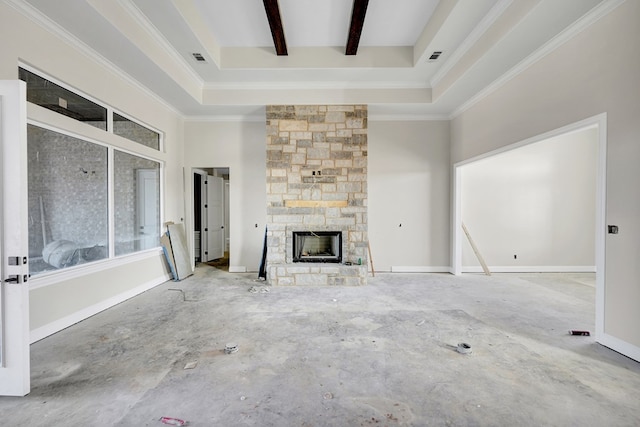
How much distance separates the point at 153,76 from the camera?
157 inches

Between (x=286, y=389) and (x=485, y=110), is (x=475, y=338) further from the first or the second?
(x=485, y=110)

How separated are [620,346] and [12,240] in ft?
16.7

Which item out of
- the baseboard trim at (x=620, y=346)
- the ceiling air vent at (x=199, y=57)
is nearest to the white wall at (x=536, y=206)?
the baseboard trim at (x=620, y=346)

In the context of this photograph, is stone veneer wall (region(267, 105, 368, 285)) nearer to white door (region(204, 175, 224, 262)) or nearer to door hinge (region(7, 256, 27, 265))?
white door (region(204, 175, 224, 262))

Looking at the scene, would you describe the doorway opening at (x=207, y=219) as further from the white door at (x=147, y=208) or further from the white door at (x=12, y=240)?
the white door at (x=12, y=240)

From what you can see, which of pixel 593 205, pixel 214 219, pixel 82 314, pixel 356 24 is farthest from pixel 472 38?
pixel 214 219

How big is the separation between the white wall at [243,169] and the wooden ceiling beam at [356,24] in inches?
97.5

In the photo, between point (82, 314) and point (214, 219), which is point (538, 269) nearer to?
point (214, 219)

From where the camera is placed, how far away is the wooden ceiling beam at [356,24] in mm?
3214

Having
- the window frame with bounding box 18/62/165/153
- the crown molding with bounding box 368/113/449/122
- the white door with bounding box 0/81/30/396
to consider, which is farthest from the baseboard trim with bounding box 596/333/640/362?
the window frame with bounding box 18/62/165/153

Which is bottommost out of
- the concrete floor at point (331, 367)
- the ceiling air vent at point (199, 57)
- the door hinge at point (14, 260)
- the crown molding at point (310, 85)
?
the concrete floor at point (331, 367)

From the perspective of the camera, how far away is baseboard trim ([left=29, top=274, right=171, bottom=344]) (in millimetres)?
2795

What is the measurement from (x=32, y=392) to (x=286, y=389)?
1.86 meters

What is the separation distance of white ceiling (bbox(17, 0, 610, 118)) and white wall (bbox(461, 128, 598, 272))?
6.12 feet
